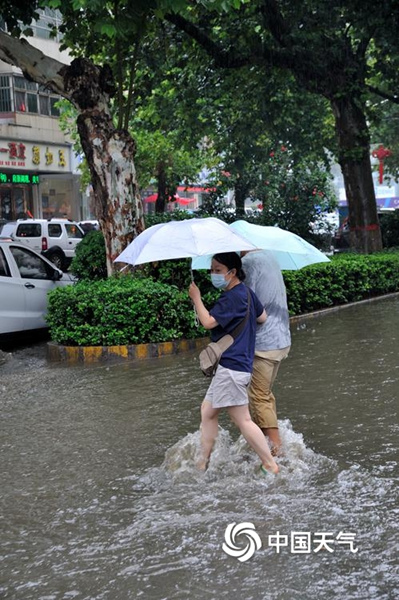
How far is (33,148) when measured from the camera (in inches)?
1527

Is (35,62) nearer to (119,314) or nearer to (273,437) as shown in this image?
(119,314)

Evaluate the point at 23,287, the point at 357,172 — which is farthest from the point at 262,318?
the point at 357,172

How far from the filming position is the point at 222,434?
6961mm

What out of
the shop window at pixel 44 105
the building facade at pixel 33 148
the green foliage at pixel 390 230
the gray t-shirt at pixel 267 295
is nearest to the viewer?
the gray t-shirt at pixel 267 295

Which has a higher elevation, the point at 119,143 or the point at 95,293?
the point at 119,143

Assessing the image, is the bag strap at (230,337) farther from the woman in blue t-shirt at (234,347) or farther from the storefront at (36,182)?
the storefront at (36,182)

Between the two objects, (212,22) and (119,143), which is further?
(212,22)

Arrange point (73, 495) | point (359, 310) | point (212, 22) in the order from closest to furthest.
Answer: point (73, 495) < point (359, 310) < point (212, 22)

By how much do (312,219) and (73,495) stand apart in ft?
56.0

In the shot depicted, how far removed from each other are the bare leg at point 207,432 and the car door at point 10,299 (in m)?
7.07

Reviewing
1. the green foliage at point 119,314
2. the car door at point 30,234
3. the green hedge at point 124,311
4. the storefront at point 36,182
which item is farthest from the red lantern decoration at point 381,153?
the green foliage at point 119,314

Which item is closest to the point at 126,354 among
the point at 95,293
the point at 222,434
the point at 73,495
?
the point at 95,293

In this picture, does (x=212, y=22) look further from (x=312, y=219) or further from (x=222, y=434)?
(x=222, y=434)

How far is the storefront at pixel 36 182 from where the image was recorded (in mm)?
38000
